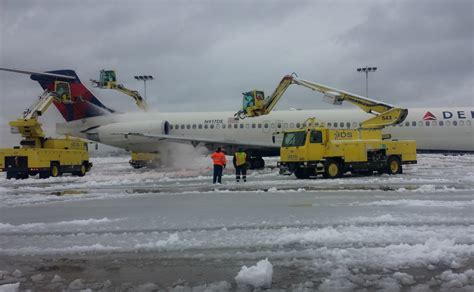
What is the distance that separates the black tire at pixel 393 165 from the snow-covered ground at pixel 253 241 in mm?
7223

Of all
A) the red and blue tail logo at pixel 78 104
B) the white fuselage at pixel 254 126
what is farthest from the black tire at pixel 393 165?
the red and blue tail logo at pixel 78 104

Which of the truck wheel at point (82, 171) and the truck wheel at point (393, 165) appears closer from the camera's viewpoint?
the truck wheel at point (393, 165)

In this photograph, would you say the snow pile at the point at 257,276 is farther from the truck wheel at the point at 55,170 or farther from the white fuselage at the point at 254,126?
the truck wheel at the point at 55,170

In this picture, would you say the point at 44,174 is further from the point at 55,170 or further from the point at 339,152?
the point at 339,152

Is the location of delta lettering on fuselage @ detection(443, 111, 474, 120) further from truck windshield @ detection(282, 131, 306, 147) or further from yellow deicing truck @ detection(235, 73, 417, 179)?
truck windshield @ detection(282, 131, 306, 147)

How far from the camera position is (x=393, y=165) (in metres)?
19.6

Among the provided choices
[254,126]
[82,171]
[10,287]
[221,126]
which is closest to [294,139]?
[254,126]

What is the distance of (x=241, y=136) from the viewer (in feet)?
93.3

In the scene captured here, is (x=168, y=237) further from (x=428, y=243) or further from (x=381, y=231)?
(x=428, y=243)

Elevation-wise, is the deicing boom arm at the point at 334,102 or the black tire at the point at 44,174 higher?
the deicing boom arm at the point at 334,102

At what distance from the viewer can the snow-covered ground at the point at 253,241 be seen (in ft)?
17.1

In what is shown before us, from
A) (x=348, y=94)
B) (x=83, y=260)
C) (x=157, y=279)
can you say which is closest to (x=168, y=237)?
(x=83, y=260)

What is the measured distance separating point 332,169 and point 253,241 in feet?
39.1

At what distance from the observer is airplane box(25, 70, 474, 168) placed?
81.6 feet
